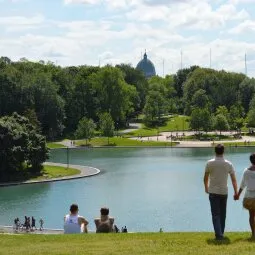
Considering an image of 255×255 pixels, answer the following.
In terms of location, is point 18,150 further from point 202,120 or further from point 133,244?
point 202,120

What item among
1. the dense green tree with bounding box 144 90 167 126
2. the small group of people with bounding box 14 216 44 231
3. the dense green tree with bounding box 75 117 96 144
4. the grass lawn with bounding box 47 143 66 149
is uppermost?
the dense green tree with bounding box 144 90 167 126

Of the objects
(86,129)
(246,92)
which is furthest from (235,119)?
(86,129)

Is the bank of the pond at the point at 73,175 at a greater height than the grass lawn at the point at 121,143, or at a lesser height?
lesser

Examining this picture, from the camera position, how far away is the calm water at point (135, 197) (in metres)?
47.4

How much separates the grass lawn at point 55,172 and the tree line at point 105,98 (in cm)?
3153

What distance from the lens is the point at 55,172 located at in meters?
75.2

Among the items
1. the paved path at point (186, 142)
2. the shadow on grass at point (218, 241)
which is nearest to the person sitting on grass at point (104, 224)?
the shadow on grass at point (218, 241)

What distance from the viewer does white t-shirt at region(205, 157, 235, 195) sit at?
15234 millimetres

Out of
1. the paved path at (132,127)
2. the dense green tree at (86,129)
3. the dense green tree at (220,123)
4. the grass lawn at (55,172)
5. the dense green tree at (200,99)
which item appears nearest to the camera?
the grass lawn at (55,172)

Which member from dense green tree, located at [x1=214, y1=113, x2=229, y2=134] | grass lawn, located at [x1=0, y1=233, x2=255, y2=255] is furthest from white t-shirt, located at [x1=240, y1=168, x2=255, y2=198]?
dense green tree, located at [x1=214, y1=113, x2=229, y2=134]

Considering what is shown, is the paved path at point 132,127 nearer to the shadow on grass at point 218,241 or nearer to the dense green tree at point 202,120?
the dense green tree at point 202,120

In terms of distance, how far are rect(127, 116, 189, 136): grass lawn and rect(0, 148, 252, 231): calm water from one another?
38.9 meters

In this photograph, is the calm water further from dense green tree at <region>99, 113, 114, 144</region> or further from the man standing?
the man standing

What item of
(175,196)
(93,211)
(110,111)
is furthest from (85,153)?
(93,211)
